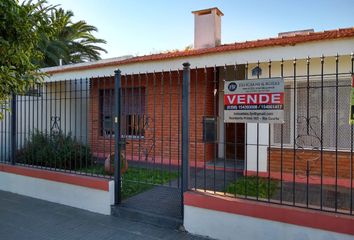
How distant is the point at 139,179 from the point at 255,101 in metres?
3.79

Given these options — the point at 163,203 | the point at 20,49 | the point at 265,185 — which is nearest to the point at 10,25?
the point at 20,49

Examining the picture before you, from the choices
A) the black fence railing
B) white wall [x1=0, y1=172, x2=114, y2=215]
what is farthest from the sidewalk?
the black fence railing

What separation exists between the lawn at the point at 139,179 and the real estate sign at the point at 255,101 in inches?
76.2

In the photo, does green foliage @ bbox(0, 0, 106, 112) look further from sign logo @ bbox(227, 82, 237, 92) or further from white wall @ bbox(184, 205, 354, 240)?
Result: white wall @ bbox(184, 205, 354, 240)

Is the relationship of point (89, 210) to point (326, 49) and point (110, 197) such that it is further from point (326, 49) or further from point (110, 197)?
point (326, 49)

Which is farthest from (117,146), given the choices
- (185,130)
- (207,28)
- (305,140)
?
(207,28)

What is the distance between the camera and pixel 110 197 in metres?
5.55

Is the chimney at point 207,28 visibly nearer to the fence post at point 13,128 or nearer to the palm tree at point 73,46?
the fence post at point 13,128

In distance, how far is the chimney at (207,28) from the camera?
10.4 meters

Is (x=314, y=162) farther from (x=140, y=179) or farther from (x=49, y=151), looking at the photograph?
A: (x=49, y=151)

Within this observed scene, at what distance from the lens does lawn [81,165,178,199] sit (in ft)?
21.0

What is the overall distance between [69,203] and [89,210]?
0.56 m

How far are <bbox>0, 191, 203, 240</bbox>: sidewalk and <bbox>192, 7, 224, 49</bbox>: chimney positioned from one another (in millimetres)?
6834

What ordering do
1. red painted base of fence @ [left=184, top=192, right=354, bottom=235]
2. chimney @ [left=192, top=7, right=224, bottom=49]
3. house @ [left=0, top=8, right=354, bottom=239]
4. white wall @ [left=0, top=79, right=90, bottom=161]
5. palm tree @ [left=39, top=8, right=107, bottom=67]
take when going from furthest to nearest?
palm tree @ [left=39, top=8, right=107, bottom=67] < chimney @ [left=192, top=7, right=224, bottom=49] < white wall @ [left=0, top=79, right=90, bottom=161] < house @ [left=0, top=8, right=354, bottom=239] < red painted base of fence @ [left=184, top=192, right=354, bottom=235]
